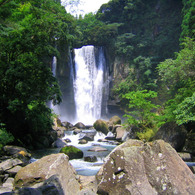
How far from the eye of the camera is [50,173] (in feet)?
17.6

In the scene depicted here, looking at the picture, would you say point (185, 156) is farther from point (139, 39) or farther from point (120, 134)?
point (139, 39)

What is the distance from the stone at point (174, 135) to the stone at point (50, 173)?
6.94 meters

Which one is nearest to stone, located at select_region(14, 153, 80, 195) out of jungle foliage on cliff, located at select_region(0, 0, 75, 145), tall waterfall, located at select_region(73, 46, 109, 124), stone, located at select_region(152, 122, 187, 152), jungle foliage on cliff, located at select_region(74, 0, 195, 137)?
jungle foliage on cliff, located at select_region(0, 0, 75, 145)

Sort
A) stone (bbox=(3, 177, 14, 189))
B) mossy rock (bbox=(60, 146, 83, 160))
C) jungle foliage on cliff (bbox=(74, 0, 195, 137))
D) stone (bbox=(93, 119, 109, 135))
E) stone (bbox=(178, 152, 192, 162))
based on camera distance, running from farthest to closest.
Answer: jungle foliage on cliff (bbox=(74, 0, 195, 137)) < stone (bbox=(93, 119, 109, 135)) < mossy rock (bbox=(60, 146, 83, 160)) < stone (bbox=(178, 152, 192, 162)) < stone (bbox=(3, 177, 14, 189))

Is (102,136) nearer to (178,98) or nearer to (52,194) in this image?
(178,98)

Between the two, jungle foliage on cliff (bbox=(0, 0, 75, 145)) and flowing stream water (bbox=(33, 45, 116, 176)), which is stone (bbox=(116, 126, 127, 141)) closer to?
jungle foliage on cliff (bbox=(0, 0, 75, 145))

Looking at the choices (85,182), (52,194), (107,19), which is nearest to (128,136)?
(85,182)

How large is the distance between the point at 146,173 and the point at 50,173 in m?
2.51

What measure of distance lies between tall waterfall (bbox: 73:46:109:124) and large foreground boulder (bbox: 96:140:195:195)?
24730 mm

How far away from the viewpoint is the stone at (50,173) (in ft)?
17.2

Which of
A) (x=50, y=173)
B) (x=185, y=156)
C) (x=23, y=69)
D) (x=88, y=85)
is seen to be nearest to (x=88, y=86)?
(x=88, y=85)

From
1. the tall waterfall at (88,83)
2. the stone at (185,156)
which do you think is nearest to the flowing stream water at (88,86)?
the tall waterfall at (88,83)

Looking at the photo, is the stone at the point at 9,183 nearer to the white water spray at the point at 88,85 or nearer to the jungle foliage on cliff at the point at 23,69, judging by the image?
the jungle foliage on cliff at the point at 23,69

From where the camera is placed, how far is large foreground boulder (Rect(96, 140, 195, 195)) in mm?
4414
